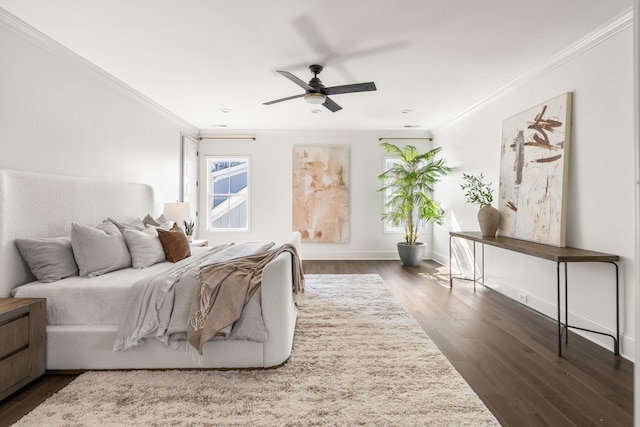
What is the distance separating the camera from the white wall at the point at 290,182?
645 centimetres

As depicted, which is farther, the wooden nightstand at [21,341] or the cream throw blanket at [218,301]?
the cream throw blanket at [218,301]

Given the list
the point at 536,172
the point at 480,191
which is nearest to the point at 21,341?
the point at 536,172

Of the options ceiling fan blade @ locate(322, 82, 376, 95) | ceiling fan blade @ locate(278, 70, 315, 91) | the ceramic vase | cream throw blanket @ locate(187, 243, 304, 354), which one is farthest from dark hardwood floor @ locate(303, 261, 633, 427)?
ceiling fan blade @ locate(278, 70, 315, 91)

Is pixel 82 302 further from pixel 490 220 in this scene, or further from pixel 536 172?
pixel 536 172

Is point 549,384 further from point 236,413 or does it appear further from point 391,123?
point 391,123

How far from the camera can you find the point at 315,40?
113 inches

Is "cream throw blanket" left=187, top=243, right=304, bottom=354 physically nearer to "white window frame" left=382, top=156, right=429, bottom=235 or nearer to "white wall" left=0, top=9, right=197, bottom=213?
"white wall" left=0, top=9, right=197, bottom=213

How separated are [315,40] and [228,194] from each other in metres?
4.27

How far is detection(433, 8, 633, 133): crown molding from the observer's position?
246 centimetres

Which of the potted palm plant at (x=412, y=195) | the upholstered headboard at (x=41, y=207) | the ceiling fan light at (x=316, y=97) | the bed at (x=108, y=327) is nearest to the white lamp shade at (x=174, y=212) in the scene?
the upholstered headboard at (x=41, y=207)

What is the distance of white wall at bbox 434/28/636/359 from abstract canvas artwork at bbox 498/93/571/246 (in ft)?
0.30

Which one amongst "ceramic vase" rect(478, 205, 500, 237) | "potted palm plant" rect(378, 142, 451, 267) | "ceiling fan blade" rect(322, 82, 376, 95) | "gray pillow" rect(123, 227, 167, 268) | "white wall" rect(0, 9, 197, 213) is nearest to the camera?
"white wall" rect(0, 9, 197, 213)

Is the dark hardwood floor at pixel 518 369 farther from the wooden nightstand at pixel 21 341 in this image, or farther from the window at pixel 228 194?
the window at pixel 228 194

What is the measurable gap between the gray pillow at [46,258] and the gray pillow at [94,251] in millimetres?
80
